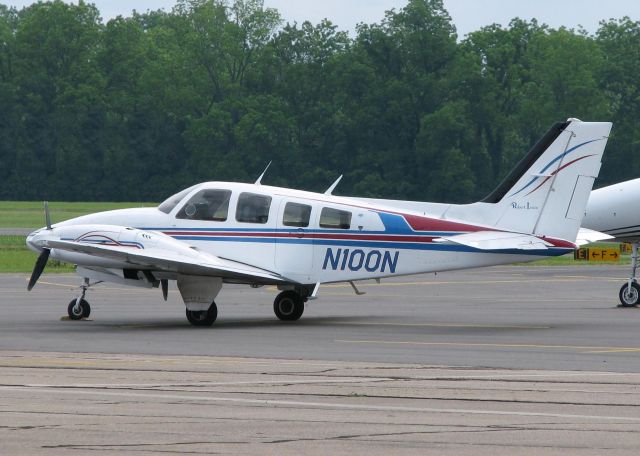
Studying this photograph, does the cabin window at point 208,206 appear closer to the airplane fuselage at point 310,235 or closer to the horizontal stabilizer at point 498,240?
the airplane fuselage at point 310,235

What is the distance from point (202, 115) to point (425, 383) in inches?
4561

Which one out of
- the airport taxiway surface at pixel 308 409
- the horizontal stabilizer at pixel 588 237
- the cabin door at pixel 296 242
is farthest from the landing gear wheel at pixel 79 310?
the horizontal stabilizer at pixel 588 237

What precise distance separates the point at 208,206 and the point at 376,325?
Result: 377cm

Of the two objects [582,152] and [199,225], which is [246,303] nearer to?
[199,225]

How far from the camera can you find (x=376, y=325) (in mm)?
23875

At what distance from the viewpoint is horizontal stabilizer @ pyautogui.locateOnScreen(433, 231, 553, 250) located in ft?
74.4

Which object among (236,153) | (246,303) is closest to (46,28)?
(236,153)

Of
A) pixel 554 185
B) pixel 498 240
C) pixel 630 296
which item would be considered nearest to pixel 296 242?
pixel 498 240

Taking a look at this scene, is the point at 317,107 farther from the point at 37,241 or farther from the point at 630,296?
the point at 37,241

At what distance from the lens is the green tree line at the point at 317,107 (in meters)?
117

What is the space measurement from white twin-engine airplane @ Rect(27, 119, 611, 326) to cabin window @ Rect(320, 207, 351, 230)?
0.02 meters

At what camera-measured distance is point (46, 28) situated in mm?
133250

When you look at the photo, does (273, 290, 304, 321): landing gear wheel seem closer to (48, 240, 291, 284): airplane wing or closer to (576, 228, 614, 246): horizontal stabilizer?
(48, 240, 291, 284): airplane wing

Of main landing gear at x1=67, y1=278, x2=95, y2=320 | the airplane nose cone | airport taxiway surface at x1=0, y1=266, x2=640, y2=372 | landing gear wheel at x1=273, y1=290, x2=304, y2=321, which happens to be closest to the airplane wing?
the airplane nose cone
